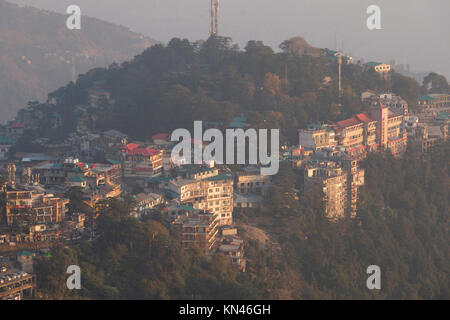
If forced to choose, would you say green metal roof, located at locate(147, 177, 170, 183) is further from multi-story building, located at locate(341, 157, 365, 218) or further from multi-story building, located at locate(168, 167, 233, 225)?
multi-story building, located at locate(341, 157, 365, 218)

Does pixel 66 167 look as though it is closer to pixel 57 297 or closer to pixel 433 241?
pixel 57 297

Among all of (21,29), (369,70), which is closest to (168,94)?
(369,70)

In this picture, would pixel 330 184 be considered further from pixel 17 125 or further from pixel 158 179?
pixel 17 125

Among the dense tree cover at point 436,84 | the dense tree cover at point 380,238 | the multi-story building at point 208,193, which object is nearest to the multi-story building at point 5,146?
the multi-story building at point 208,193

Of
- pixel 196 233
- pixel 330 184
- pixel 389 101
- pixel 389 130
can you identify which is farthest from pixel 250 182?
pixel 389 101

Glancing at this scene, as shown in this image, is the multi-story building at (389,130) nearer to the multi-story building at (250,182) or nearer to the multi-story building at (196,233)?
the multi-story building at (250,182)

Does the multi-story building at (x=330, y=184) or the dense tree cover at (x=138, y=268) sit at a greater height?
the multi-story building at (x=330, y=184)
